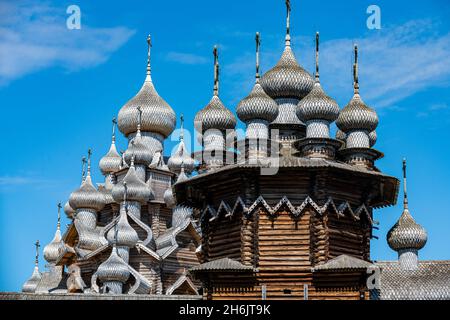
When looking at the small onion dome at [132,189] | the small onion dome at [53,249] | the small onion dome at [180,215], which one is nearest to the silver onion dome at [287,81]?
the small onion dome at [132,189]

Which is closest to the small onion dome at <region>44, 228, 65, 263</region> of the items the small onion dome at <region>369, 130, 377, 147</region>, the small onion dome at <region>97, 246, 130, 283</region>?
the small onion dome at <region>97, 246, 130, 283</region>

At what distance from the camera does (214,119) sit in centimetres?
2959

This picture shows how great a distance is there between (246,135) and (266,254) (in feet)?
13.2

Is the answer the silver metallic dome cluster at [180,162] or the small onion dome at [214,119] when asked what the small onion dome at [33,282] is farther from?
the small onion dome at [214,119]

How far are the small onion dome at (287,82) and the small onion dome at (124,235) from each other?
1130cm

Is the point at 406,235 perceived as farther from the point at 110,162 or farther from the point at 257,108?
the point at 110,162

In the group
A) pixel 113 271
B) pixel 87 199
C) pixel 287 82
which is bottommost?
pixel 113 271

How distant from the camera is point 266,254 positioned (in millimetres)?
25094

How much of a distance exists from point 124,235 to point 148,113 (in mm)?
8785

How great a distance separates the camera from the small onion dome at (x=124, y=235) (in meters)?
38.2

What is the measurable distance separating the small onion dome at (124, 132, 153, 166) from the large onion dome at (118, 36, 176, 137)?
1.44 meters

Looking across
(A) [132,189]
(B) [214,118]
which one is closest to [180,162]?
(A) [132,189]
